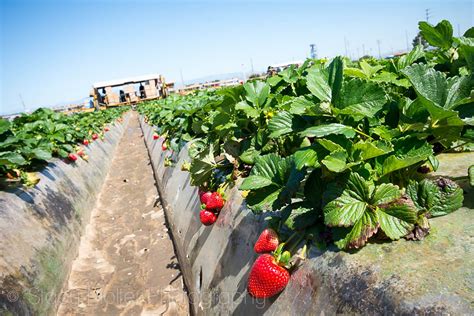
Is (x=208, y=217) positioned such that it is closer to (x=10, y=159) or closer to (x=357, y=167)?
(x=357, y=167)

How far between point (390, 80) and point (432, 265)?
4.46 ft

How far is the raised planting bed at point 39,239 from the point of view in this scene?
2.60 m

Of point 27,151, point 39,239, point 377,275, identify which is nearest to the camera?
point 377,275

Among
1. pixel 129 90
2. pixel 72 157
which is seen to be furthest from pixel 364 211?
pixel 129 90

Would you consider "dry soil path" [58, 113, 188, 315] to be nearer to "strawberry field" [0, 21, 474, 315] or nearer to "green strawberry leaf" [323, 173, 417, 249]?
"strawberry field" [0, 21, 474, 315]

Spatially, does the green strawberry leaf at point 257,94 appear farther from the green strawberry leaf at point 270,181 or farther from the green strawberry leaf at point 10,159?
the green strawberry leaf at point 10,159

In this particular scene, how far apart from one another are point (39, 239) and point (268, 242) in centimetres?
290

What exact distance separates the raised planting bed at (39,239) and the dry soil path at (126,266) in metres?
0.18

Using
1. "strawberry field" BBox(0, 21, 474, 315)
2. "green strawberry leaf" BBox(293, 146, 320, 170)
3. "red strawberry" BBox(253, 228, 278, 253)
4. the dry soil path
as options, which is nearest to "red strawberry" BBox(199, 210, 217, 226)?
"strawberry field" BBox(0, 21, 474, 315)

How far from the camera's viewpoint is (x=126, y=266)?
3807mm

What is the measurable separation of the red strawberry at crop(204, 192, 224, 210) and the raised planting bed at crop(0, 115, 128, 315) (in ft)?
5.21

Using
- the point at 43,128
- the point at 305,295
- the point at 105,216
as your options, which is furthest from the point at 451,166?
the point at 43,128

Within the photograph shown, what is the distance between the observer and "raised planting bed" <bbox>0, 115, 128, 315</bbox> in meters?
2.60

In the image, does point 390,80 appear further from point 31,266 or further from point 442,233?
point 31,266
